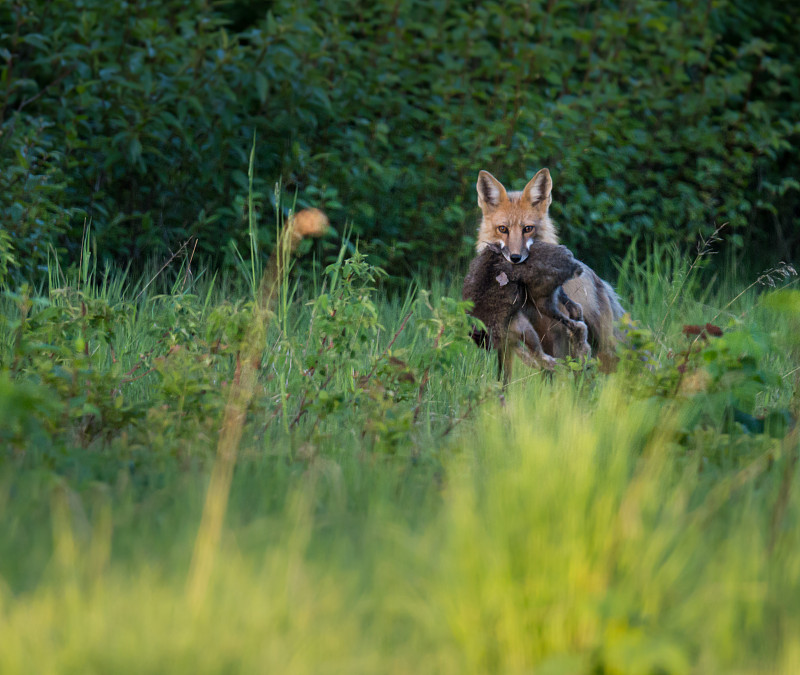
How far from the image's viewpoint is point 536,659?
229cm

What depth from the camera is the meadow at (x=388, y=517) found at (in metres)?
2.24

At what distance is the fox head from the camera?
18.5 ft

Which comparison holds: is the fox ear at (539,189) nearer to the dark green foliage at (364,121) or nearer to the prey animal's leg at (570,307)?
the prey animal's leg at (570,307)

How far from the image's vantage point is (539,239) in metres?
5.69

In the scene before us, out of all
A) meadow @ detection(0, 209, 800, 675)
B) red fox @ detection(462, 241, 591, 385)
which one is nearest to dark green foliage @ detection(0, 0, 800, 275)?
red fox @ detection(462, 241, 591, 385)

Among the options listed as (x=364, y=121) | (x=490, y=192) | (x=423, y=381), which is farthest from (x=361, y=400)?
(x=364, y=121)

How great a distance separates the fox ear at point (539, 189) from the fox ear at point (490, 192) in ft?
0.46

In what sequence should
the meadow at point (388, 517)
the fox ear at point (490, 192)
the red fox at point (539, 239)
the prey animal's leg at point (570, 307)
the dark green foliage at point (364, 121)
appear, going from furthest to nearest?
1. the dark green foliage at point (364, 121)
2. the fox ear at point (490, 192)
3. the red fox at point (539, 239)
4. the prey animal's leg at point (570, 307)
5. the meadow at point (388, 517)

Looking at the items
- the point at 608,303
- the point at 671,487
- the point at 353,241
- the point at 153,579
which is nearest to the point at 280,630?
the point at 153,579

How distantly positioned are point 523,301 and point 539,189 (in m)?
1.15

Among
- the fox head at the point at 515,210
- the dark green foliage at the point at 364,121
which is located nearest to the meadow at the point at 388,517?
the fox head at the point at 515,210

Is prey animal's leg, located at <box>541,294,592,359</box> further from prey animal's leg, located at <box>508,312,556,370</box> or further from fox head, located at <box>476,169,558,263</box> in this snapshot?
fox head, located at <box>476,169,558,263</box>

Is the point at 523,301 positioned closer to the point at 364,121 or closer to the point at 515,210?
the point at 515,210

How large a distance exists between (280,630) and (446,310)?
226cm
